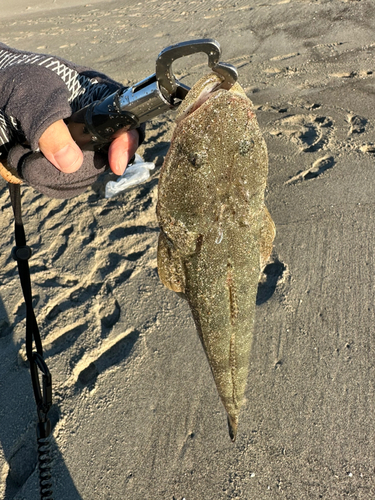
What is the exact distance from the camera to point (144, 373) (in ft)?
10.0

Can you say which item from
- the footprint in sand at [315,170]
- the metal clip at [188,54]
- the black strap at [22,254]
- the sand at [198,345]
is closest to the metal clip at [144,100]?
the metal clip at [188,54]

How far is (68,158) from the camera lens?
4.66ft

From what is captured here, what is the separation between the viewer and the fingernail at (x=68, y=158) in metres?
1.41

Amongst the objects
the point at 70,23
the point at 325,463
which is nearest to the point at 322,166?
the point at 325,463

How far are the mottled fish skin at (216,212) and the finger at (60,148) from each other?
0.41 meters

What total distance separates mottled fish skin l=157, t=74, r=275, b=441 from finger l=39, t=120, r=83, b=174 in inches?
16.2

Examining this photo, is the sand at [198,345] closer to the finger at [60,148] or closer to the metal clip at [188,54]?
the finger at [60,148]

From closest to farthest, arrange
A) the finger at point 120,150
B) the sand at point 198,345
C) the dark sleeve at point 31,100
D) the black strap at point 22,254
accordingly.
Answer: the dark sleeve at point 31,100, the finger at point 120,150, the black strap at point 22,254, the sand at point 198,345

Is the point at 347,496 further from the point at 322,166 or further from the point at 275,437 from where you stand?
the point at 322,166

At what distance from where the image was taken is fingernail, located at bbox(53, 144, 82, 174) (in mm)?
1410

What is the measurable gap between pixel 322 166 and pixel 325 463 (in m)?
3.16

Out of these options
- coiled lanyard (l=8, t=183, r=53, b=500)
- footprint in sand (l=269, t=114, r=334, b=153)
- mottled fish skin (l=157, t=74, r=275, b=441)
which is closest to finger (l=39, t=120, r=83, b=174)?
mottled fish skin (l=157, t=74, r=275, b=441)

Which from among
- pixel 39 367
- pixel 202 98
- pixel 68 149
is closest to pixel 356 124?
pixel 202 98

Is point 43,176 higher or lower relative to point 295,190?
higher
